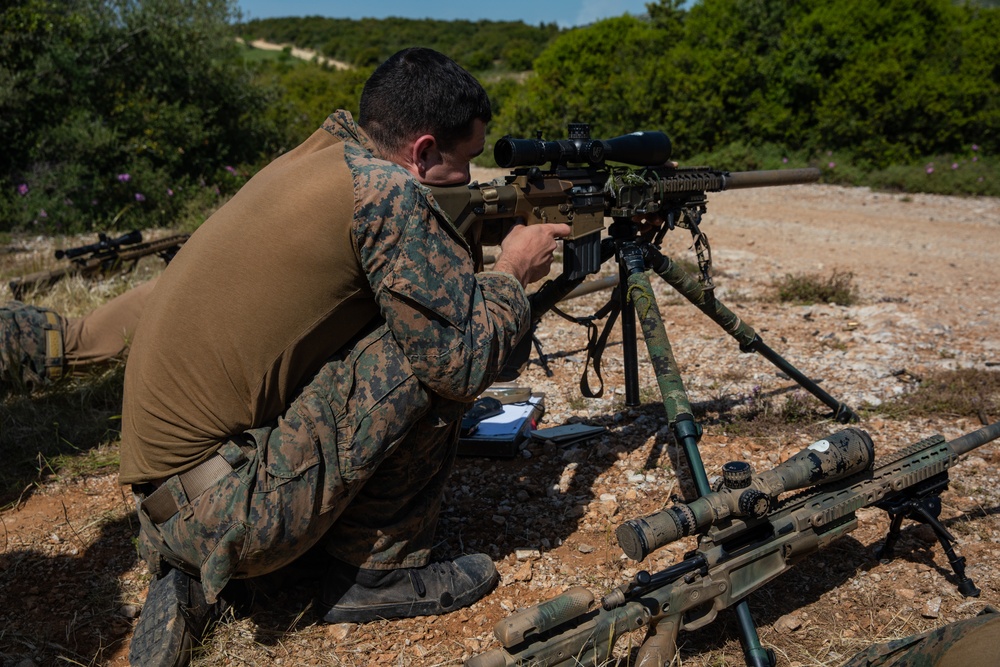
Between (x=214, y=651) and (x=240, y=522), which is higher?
(x=240, y=522)

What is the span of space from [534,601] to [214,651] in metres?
1.10

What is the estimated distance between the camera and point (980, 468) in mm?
3459

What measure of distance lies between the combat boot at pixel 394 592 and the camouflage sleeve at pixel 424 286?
2.44ft

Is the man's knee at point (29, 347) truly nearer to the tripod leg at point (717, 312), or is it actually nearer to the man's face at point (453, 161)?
the man's face at point (453, 161)

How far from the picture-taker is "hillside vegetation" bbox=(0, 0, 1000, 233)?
952 cm

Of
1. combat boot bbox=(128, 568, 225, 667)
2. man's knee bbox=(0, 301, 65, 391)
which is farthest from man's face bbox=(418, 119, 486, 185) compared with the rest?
man's knee bbox=(0, 301, 65, 391)

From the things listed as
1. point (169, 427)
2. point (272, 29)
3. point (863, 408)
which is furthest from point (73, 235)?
point (272, 29)

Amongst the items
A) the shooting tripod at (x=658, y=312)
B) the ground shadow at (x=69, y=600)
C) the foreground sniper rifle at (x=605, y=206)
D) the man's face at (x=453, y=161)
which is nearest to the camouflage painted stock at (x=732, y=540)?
the shooting tripod at (x=658, y=312)

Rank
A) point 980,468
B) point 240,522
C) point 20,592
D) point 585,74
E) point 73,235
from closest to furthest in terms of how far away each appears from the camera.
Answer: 1. point 240,522
2. point 20,592
3. point 980,468
4. point 73,235
5. point 585,74

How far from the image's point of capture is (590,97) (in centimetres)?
1628

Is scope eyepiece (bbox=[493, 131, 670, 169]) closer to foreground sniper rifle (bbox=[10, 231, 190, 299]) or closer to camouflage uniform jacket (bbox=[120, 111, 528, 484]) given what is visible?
camouflage uniform jacket (bbox=[120, 111, 528, 484])

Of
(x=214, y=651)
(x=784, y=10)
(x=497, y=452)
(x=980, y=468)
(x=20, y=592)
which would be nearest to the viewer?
(x=214, y=651)

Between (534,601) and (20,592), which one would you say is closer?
(534,601)

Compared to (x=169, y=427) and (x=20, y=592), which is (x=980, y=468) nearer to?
(x=169, y=427)
